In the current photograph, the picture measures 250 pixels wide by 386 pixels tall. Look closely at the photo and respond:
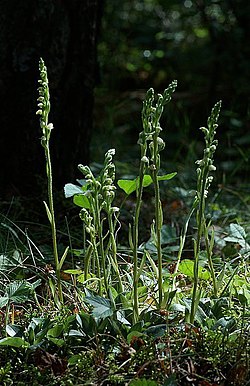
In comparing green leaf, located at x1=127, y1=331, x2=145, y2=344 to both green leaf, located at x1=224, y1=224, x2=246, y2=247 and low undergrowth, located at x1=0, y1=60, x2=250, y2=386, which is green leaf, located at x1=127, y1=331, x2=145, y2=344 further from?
green leaf, located at x1=224, y1=224, x2=246, y2=247

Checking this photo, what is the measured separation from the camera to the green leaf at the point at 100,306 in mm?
1543

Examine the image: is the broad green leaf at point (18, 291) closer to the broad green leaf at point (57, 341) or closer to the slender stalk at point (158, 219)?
the broad green leaf at point (57, 341)

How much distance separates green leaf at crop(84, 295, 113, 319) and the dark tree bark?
1114mm

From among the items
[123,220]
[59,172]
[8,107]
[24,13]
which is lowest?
[123,220]

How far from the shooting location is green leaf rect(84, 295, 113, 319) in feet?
5.06

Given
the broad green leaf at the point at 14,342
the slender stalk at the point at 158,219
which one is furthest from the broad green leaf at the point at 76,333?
the slender stalk at the point at 158,219

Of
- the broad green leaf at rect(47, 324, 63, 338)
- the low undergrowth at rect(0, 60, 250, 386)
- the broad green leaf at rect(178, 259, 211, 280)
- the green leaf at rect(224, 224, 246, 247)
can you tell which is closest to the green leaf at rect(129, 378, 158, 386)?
the low undergrowth at rect(0, 60, 250, 386)

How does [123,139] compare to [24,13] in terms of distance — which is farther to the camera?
[123,139]

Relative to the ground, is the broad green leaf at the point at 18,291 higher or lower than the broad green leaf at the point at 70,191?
lower

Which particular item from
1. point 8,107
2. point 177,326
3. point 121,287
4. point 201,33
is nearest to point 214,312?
point 177,326

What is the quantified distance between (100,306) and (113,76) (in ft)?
11.8

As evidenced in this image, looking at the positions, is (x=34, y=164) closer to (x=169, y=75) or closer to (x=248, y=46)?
(x=248, y=46)

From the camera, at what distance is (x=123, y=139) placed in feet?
14.8

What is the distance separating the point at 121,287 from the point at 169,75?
3.80 metres
